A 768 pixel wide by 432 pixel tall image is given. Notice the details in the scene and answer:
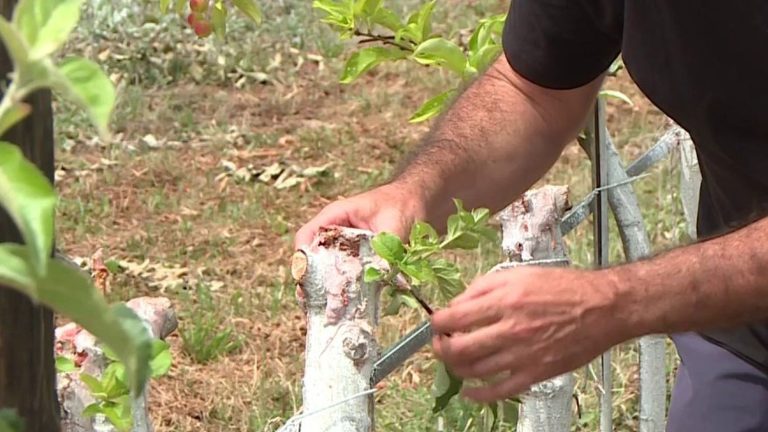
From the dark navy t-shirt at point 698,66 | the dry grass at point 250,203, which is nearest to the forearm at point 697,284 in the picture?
the dark navy t-shirt at point 698,66

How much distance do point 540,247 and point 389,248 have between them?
59 cm

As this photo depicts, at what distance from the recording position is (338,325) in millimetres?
1386

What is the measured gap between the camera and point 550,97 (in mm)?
2043

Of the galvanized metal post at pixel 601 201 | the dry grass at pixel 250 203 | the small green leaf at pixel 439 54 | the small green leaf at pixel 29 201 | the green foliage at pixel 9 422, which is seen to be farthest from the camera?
the dry grass at pixel 250 203

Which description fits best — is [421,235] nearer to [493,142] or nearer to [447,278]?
[447,278]

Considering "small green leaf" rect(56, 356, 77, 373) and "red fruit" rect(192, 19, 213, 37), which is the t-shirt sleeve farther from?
"small green leaf" rect(56, 356, 77, 373)

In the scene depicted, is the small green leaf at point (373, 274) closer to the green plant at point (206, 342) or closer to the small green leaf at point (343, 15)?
the small green leaf at point (343, 15)

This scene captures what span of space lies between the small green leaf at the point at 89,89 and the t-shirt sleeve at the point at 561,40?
154cm

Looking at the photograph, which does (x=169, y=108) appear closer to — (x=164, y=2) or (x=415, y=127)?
(x=415, y=127)

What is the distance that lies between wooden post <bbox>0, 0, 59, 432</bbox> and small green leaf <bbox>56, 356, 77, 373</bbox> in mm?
563

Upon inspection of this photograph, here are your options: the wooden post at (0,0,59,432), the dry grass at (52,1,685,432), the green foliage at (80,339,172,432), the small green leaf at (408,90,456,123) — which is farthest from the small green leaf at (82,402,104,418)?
the dry grass at (52,1,685,432)

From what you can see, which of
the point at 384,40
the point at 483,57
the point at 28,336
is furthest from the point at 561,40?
the point at 28,336

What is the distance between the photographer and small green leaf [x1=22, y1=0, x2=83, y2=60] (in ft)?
1.47

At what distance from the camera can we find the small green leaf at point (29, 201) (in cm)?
41
